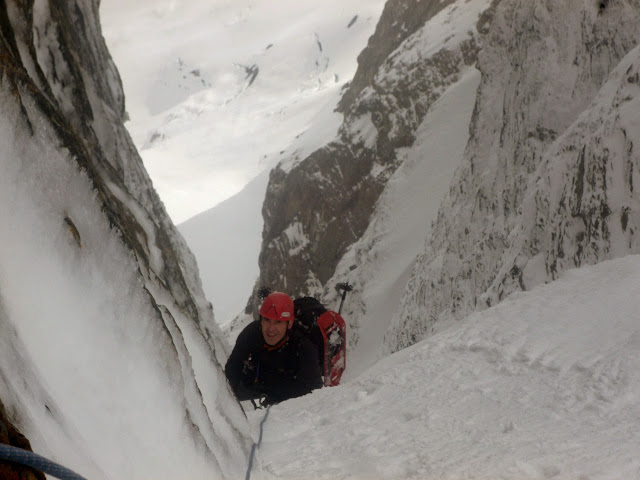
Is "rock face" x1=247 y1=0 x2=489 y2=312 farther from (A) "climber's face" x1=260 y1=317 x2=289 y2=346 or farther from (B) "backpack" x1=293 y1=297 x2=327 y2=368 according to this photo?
(A) "climber's face" x1=260 y1=317 x2=289 y2=346

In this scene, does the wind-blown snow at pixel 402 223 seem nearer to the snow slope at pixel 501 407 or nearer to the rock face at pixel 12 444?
the snow slope at pixel 501 407

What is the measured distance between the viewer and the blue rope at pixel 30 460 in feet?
4.74

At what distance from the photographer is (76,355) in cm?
246

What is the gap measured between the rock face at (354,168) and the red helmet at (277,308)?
2562 cm

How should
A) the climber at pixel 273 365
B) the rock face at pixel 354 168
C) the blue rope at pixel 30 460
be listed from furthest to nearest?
the rock face at pixel 354 168, the climber at pixel 273 365, the blue rope at pixel 30 460

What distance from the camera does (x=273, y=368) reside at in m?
5.41

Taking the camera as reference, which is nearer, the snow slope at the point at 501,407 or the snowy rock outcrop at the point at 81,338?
the snowy rock outcrop at the point at 81,338

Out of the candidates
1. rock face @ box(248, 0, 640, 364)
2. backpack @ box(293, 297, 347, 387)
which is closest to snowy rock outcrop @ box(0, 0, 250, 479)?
backpack @ box(293, 297, 347, 387)

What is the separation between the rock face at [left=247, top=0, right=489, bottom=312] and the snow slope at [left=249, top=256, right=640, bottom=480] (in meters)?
25.8

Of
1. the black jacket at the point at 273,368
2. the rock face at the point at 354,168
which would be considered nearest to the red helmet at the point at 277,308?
the black jacket at the point at 273,368

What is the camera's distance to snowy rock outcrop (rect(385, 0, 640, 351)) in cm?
696

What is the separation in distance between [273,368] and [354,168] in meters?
27.5

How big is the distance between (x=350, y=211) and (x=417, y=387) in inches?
1109

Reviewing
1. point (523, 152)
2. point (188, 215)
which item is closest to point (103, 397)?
point (523, 152)
